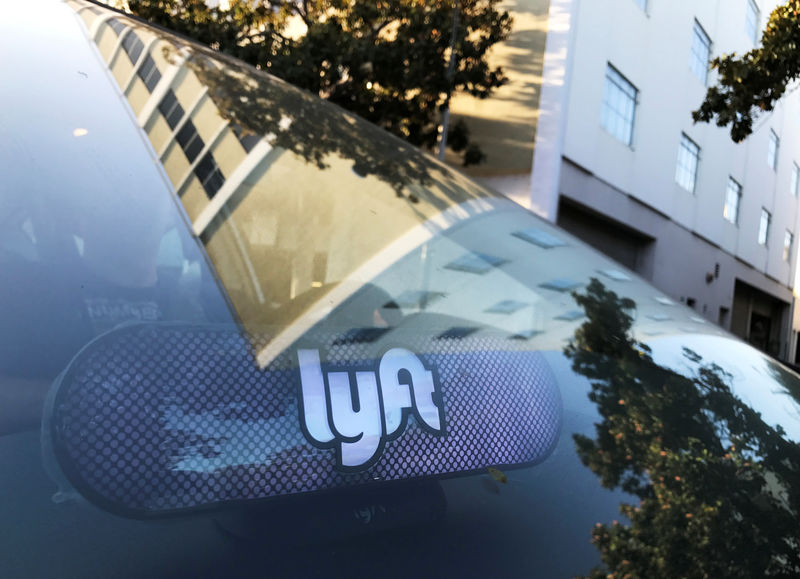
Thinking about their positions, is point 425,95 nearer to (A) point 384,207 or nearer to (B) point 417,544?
(A) point 384,207

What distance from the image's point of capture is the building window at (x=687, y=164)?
16.0m

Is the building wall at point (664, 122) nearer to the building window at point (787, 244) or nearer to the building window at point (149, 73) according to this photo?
the building window at point (787, 244)

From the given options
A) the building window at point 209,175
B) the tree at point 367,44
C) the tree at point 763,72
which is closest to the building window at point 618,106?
the tree at point 367,44

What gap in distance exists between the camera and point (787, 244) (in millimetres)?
26984

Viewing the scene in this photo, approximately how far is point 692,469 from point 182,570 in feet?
2.18

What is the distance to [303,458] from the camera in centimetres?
79

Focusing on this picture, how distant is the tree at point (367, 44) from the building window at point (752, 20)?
40.0 feet

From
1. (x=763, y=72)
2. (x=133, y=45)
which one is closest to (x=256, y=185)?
(x=133, y=45)

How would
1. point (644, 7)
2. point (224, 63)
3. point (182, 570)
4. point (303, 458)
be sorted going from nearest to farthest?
point (182, 570)
point (303, 458)
point (224, 63)
point (644, 7)

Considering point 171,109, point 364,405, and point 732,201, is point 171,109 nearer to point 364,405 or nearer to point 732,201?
point 364,405

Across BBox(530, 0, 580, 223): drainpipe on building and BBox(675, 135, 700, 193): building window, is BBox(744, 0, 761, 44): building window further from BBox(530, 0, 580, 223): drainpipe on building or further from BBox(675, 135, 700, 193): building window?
BBox(530, 0, 580, 223): drainpipe on building

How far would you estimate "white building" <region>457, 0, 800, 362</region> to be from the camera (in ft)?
35.3

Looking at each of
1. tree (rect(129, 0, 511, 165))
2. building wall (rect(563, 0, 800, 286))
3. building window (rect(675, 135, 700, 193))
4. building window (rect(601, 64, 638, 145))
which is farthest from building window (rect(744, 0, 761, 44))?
tree (rect(129, 0, 511, 165))

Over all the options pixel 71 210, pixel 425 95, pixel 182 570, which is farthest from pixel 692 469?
pixel 425 95
